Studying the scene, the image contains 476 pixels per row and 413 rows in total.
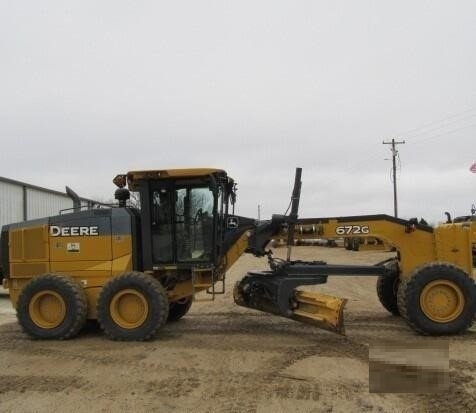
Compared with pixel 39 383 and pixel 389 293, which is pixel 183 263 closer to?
pixel 39 383

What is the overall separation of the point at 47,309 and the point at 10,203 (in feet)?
52.9

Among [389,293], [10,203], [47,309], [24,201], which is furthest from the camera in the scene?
[24,201]

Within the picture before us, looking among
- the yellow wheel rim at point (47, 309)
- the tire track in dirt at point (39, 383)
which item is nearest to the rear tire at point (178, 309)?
the yellow wheel rim at point (47, 309)

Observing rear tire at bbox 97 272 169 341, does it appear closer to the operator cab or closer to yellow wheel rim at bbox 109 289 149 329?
yellow wheel rim at bbox 109 289 149 329

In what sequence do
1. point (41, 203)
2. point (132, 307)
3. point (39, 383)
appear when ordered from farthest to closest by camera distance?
point (41, 203) < point (132, 307) < point (39, 383)

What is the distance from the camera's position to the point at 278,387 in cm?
630

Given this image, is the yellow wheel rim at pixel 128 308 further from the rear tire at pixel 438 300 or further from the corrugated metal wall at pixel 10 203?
the corrugated metal wall at pixel 10 203

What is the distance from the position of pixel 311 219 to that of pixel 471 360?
3469 mm

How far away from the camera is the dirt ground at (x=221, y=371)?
227 inches

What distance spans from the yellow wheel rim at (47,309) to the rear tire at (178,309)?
2.14 meters

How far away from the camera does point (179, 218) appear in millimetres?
9648

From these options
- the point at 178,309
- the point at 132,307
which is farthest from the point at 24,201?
the point at 132,307

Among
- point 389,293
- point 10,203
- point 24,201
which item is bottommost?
point 389,293

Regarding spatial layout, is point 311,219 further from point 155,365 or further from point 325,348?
point 155,365
